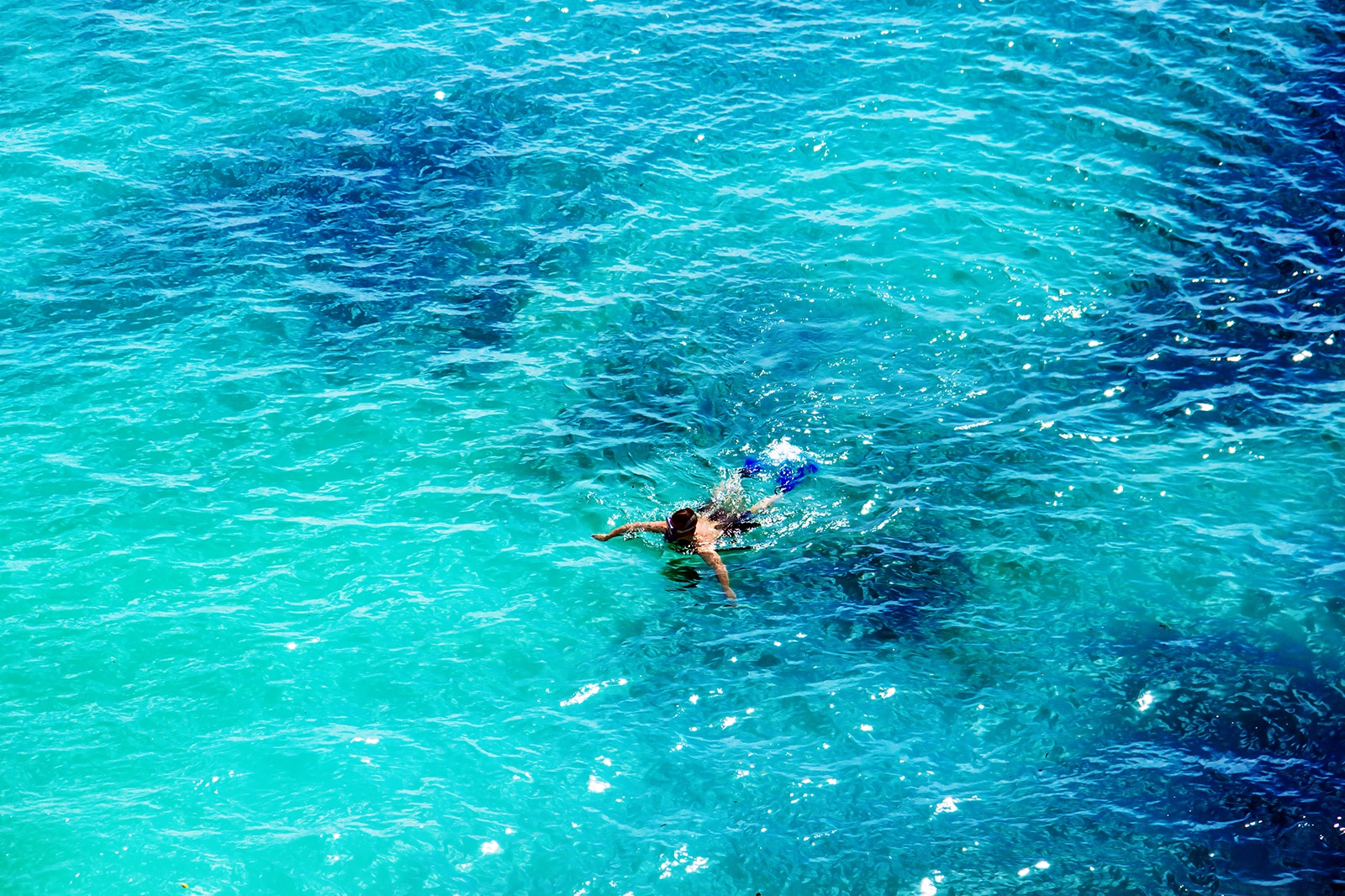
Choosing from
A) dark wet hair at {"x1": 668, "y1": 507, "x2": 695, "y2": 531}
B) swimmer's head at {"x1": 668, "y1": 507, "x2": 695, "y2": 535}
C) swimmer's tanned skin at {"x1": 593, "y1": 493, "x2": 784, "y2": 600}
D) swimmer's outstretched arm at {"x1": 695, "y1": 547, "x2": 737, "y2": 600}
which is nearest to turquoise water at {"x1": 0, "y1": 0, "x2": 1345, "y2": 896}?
swimmer's outstretched arm at {"x1": 695, "y1": 547, "x2": 737, "y2": 600}

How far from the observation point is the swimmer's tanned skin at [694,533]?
23.5m

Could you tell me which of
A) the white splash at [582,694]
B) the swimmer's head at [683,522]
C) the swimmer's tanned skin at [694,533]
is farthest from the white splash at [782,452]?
the white splash at [582,694]

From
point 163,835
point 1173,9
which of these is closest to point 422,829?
point 163,835

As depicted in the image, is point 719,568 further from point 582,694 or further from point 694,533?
point 582,694

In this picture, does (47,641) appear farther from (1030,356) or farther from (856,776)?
(1030,356)

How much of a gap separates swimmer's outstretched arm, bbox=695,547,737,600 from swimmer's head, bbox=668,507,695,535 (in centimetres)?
61

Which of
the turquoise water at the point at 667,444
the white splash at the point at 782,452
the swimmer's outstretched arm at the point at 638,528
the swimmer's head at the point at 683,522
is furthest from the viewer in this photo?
the white splash at the point at 782,452

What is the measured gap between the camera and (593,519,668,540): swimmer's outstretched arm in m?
24.5

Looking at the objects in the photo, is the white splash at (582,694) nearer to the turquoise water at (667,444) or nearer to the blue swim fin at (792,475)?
the turquoise water at (667,444)

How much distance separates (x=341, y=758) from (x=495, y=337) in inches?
500

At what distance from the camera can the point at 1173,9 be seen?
128 ft

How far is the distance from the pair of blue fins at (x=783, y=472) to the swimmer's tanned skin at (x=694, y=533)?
46.7 inches

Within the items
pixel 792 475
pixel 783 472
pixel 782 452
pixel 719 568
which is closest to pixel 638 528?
pixel 719 568

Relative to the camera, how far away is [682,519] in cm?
2336
